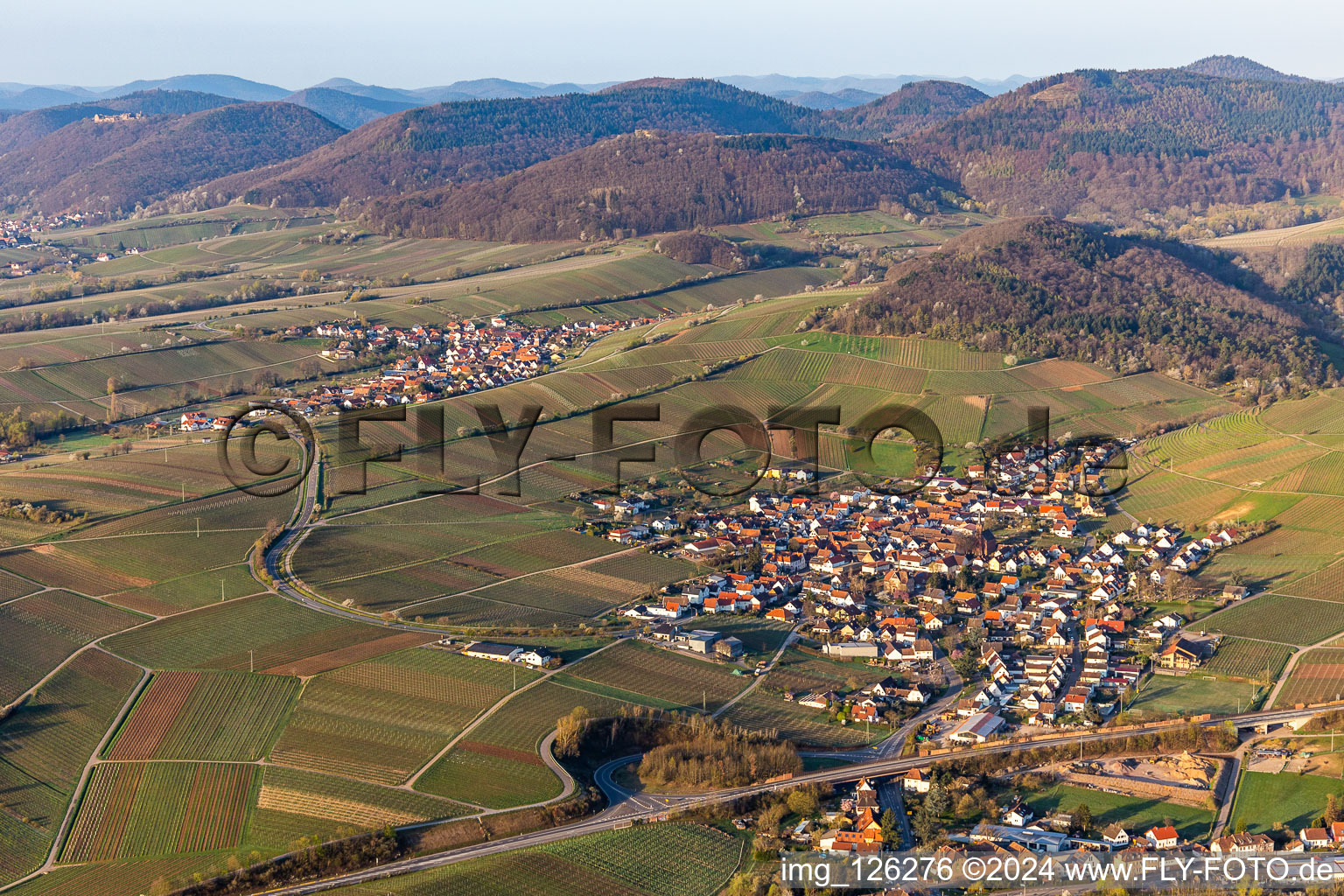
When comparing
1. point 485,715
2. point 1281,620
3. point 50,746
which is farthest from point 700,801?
point 1281,620

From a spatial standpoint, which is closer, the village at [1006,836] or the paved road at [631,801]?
the village at [1006,836]

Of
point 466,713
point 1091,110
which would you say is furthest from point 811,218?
point 466,713

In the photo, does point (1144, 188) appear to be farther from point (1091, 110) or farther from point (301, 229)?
point (301, 229)

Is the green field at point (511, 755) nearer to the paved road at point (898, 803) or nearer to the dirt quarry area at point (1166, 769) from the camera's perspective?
the paved road at point (898, 803)

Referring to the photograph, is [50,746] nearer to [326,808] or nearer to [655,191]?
[326,808]

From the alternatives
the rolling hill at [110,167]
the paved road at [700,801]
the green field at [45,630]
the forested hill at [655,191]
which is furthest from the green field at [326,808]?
the rolling hill at [110,167]

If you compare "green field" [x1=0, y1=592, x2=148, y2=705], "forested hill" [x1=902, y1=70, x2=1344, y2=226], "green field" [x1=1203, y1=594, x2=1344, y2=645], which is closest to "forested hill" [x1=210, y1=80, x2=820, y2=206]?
"forested hill" [x1=902, y1=70, x2=1344, y2=226]
